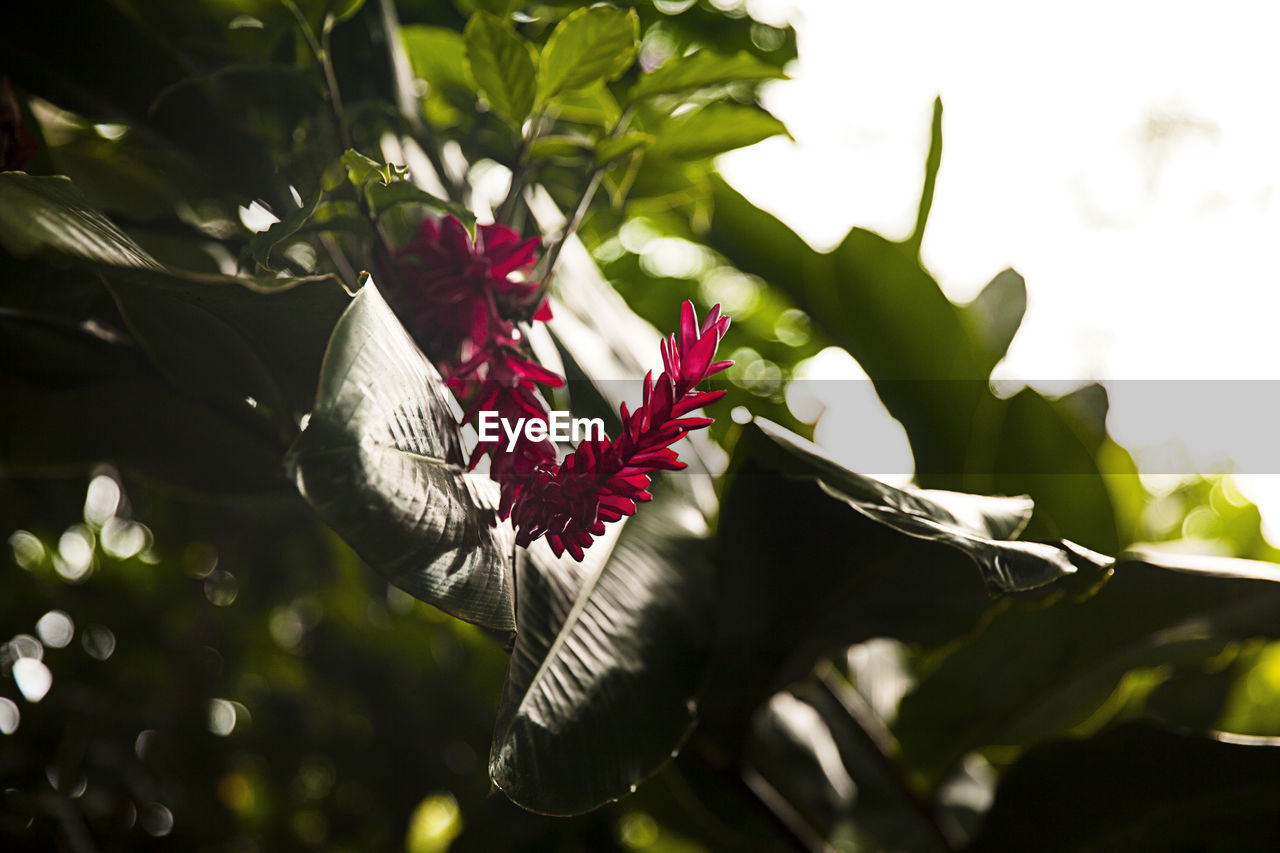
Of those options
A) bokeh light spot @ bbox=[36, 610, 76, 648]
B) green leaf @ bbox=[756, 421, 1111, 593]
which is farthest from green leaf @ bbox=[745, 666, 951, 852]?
bokeh light spot @ bbox=[36, 610, 76, 648]

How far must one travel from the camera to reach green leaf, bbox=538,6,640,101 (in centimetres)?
35

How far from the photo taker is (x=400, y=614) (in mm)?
954

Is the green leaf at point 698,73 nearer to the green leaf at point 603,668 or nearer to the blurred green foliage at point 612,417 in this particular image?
the blurred green foliage at point 612,417

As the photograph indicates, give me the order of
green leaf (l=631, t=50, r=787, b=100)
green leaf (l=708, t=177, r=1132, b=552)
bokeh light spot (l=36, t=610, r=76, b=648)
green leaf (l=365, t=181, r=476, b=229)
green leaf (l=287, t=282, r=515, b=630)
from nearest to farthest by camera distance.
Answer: green leaf (l=287, t=282, r=515, b=630), green leaf (l=365, t=181, r=476, b=229), green leaf (l=631, t=50, r=787, b=100), green leaf (l=708, t=177, r=1132, b=552), bokeh light spot (l=36, t=610, r=76, b=648)

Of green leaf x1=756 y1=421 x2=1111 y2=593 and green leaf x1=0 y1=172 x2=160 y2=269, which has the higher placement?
green leaf x1=0 y1=172 x2=160 y2=269

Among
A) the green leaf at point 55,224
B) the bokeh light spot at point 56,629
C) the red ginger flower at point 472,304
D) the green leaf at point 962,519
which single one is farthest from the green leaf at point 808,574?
the bokeh light spot at point 56,629

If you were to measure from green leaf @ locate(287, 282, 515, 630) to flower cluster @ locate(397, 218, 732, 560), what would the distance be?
20mm

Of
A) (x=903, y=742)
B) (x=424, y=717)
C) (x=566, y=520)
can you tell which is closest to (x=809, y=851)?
Answer: (x=903, y=742)

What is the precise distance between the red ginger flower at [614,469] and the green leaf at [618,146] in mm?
175

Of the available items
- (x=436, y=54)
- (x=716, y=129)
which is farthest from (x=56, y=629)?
(x=716, y=129)

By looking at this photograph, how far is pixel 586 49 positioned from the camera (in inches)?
14.2

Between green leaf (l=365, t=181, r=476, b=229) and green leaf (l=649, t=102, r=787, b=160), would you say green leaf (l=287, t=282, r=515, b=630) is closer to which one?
green leaf (l=365, t=181, r=476, b=229)

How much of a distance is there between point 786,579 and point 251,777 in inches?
33.6

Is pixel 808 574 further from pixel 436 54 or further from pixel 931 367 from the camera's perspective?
pixel 436 54
